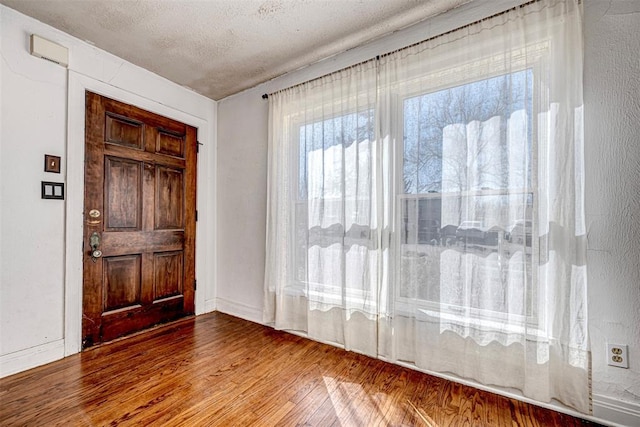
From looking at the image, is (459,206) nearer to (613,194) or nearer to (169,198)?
(613,194)

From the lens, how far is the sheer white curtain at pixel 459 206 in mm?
1630

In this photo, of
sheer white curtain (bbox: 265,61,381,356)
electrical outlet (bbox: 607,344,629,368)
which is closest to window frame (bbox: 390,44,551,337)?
sheer white curtain (bbox: 265,61,381,356)

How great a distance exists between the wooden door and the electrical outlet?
349 centimetres

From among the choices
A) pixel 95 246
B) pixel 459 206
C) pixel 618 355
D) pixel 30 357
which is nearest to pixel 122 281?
pixel 95 246

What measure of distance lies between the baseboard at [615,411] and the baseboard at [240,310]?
262 centimetres

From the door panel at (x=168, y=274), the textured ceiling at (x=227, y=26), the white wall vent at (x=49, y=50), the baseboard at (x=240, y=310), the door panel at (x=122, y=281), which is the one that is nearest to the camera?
the textured ceiling at (x=227, y=26)

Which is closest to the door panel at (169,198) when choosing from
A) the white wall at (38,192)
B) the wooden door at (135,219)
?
the wooden door at (135,219)

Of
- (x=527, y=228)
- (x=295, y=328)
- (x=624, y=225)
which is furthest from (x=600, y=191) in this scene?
(x=295, y=328)

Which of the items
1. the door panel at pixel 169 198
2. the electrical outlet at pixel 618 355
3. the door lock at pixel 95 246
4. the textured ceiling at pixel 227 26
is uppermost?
the textured ceiling at pixel 227 26

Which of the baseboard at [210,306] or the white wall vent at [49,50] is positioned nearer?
the white wall vent at [49,50]

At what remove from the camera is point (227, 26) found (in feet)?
7.26

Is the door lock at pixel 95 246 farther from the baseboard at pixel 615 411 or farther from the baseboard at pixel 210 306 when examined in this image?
the baseboard at pixel 615 411

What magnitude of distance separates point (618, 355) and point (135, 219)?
3.66 meters

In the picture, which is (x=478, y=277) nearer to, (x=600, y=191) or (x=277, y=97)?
(x=600, y=191)
